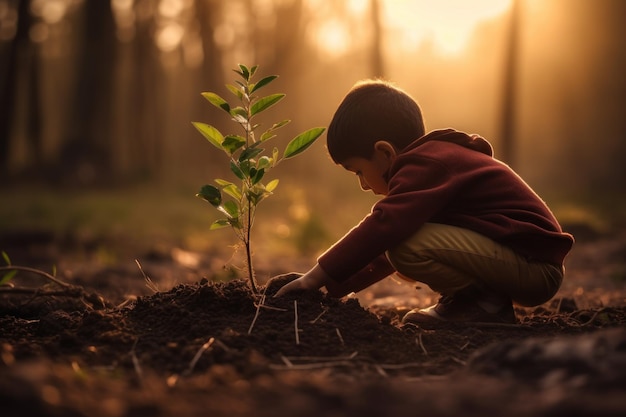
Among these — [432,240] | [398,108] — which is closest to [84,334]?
[432,240]

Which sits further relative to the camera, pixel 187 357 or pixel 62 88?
pixel 62 88

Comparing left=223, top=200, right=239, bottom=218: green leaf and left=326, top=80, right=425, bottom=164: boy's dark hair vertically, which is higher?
left=326, top=80, right=425, bottom=164: boy's dark hair

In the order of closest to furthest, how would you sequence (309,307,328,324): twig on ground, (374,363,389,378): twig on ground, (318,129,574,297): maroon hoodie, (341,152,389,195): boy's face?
(374,363,389,378): twig on ground → (309,307,328,324): twig on ground → (318,129,574,297): maroon hoodie → (341,152,389,195): boy's face

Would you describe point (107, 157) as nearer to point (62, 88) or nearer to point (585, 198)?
point (585, 198)

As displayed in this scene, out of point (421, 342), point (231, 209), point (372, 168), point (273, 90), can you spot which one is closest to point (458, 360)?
point (421, 342)

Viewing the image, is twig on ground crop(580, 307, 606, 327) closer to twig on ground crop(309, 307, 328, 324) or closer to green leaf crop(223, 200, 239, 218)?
twig on ground crop(309, 307, 328, 324)

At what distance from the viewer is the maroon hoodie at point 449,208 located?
108 inches

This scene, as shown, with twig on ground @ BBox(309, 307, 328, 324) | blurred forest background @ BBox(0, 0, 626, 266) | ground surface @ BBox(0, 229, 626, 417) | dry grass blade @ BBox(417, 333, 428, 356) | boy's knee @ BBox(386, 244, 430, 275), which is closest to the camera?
ground surface @ BBox(0, 229, 626, 417)

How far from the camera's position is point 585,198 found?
1563cm

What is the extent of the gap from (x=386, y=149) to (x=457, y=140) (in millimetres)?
333

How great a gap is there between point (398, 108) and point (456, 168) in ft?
1.34

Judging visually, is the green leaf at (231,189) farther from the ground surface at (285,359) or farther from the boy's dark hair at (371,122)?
the boy's dark hair at (371,122)

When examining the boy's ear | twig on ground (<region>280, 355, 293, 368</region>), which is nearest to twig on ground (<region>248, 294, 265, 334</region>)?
twig on ground (<region>280, 355, 293, 368</region>)

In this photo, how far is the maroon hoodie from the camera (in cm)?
274
